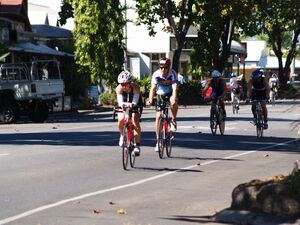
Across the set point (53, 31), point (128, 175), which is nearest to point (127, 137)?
point (128, 175)

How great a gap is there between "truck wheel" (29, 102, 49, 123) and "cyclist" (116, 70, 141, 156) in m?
17.5

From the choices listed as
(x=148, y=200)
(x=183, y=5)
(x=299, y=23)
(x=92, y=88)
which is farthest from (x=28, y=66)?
(x=299, y=23)

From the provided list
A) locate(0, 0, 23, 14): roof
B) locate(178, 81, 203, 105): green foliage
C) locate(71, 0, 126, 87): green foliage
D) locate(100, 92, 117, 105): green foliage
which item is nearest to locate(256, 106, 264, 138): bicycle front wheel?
locate(100, 92, 117, 105): green foliage

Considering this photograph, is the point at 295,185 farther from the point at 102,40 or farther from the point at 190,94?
the point at 190,94

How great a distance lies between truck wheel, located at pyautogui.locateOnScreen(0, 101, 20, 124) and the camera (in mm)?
29594

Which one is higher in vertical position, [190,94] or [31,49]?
[31,49]

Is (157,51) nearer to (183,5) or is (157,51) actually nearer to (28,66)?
(183,5)

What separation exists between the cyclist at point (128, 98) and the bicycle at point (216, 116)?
25.8ft

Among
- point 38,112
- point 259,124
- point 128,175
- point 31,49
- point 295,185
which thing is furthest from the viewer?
point 31,49

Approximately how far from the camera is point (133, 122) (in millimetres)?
13523

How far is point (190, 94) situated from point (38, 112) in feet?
62.8

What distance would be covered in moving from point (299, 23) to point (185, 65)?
64276 millimetres

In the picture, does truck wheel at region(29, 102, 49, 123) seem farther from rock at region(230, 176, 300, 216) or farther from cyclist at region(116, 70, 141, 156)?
rock at region(230, 176, 300, 216)

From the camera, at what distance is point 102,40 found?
45.5m
